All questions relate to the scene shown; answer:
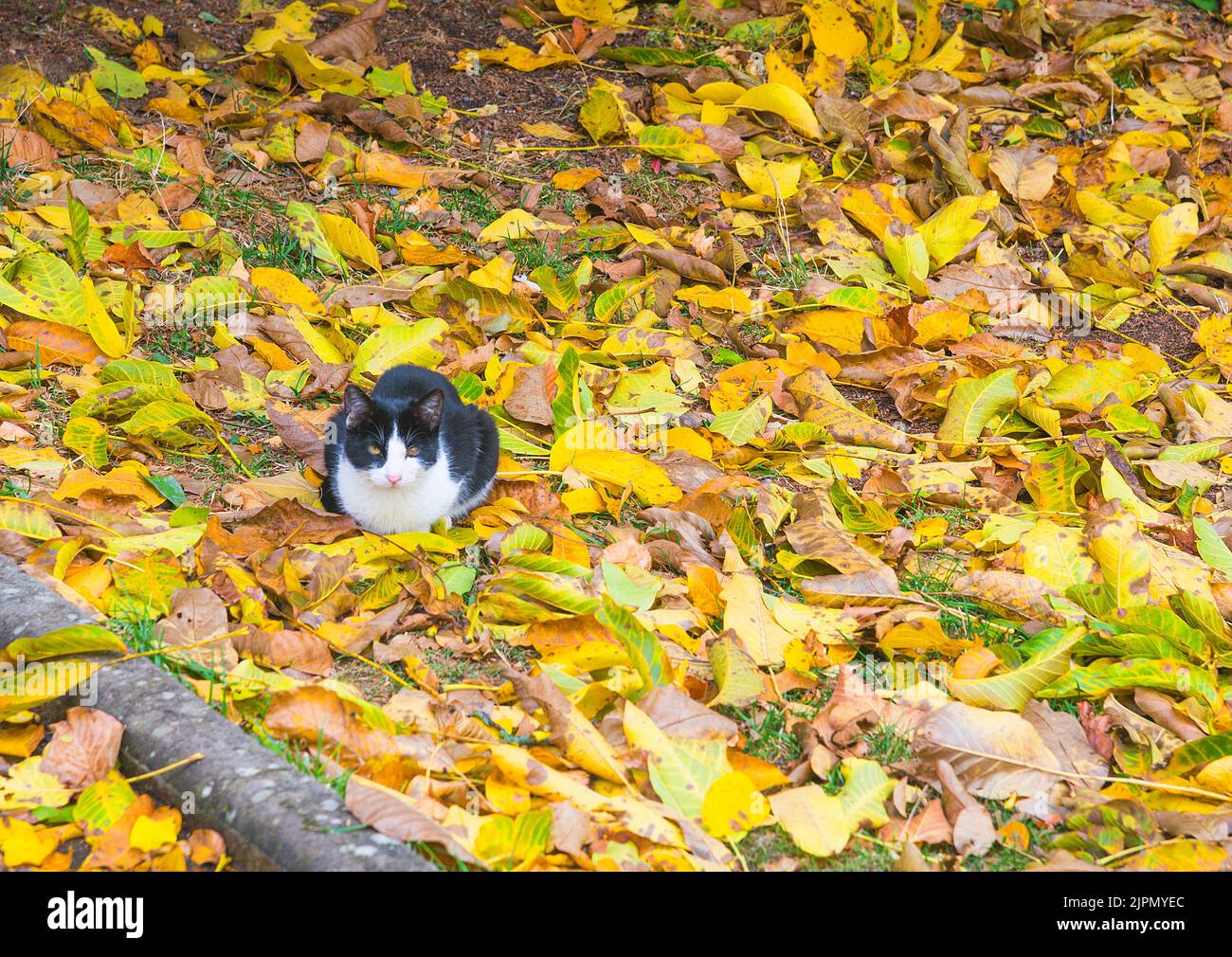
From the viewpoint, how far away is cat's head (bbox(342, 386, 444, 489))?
9.38 ft

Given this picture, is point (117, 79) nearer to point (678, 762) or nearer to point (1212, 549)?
point (678, 762)

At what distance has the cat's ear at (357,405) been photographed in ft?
9.43

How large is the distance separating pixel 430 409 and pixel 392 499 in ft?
0.80

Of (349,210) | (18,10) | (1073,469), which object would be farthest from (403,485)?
(18,10)

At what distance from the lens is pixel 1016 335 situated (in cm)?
397

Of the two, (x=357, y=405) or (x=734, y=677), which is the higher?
(x=357, y=405)

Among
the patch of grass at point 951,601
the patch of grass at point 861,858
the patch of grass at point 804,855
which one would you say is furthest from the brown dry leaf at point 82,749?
the patch of grass at point 951,601

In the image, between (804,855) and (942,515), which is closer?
(804,855)

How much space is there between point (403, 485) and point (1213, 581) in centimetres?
197

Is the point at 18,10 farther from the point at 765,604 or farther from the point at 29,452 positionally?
the point at 765,604

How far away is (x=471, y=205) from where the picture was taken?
424cm

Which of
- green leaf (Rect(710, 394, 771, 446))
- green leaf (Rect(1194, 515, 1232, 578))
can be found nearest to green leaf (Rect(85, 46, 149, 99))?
green leaf (Rect(710, 394, 771, 446))

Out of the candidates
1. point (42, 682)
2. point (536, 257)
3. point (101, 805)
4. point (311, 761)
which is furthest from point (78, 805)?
point (536, 257)

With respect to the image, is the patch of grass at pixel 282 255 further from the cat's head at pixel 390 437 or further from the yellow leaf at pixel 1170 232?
the yellow leaf at pixel 1170 232
